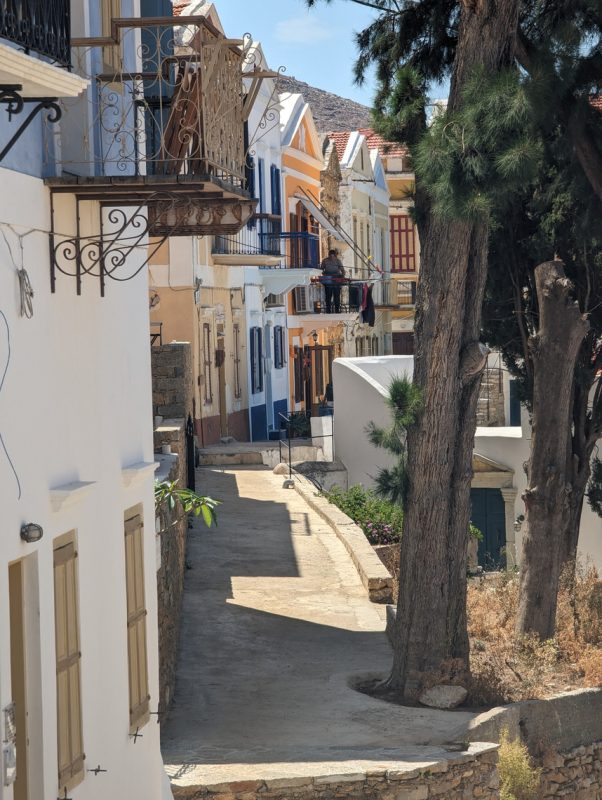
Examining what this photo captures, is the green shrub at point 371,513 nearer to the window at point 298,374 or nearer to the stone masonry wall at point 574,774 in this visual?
the stone masonry wall at point 574,774

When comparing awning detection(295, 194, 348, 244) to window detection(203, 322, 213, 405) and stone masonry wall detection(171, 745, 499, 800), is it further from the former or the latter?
stone masonry wall detection(171, 745, 499, 800)

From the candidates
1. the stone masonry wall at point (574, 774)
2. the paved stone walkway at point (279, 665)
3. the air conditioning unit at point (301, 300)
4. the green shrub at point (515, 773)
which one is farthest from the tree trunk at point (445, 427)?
the air conditioning unit at point (301, 300)

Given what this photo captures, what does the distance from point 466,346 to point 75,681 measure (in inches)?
259

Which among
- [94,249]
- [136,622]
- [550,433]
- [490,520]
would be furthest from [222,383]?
[94,249]

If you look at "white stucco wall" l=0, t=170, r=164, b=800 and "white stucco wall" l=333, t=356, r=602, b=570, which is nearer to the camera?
"white stucco wall" l=0, t=170, r=164, b=800

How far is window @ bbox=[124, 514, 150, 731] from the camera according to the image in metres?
8.33

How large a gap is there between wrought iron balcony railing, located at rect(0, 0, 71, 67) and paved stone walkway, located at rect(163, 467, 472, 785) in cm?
547

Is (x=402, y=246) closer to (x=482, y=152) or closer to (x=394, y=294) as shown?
(x=394, y=294)

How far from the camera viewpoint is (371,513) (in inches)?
819

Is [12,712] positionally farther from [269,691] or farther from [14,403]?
[269,691]

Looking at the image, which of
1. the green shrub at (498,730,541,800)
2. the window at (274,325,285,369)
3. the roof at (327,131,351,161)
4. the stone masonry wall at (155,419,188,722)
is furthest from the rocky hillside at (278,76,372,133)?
the green shrub at (498,730,541,800)

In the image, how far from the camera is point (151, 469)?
8664 mm

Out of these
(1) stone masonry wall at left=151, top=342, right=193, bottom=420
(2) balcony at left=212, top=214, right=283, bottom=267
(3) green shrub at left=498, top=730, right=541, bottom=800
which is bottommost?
(3) green shrub at left=498, top=730, right=541, bottom=800

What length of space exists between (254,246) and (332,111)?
113ft
